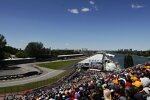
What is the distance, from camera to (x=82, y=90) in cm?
1606

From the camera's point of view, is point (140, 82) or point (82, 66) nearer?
point (140, 82)

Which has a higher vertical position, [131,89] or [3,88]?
[131,89]

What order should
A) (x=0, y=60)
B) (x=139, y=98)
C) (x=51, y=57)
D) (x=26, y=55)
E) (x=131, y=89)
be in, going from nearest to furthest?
1. (x=139, y=98)
2. (x=131, y=89)
3. (x=0, y=60)
4. (x=26, y=55)
5. (x=51, y=57)

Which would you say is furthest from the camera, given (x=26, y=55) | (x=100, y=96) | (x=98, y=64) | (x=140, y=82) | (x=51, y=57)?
(x=51, y=57)

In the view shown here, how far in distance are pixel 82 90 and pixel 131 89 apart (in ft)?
14.7

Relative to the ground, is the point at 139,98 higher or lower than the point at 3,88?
higher

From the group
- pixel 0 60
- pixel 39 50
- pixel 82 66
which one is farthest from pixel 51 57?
pixel 82 66

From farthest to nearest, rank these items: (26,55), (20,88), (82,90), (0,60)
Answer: (26,55) → (0,60) → (20,88) → (82,90)

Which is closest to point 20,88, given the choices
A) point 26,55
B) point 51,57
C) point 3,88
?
point 3,88

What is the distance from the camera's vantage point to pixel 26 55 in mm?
133750

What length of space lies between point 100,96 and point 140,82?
272 centimetres

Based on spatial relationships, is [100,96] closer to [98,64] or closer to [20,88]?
[20,88]

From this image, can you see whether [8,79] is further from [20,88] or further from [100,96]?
[100,96]

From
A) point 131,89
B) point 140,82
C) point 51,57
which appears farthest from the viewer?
point 51,57
